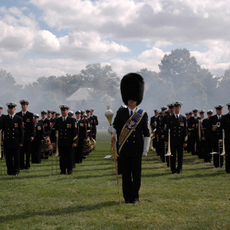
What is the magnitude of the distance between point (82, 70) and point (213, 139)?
84.2 meters

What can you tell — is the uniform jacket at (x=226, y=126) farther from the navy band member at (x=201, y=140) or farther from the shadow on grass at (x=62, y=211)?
the shadow on grass at (x=62, y=211)

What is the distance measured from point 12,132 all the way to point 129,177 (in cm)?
502

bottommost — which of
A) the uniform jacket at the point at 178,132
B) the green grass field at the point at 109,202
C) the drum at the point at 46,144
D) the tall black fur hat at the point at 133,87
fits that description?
the green grass field at the point at 109,202

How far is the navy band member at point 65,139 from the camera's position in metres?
10.6

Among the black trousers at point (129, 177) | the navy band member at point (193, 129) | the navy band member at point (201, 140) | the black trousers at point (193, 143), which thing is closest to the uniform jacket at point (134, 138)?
the black trousers at point (129, 177)

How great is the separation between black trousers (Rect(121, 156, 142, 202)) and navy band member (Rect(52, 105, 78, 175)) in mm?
4059

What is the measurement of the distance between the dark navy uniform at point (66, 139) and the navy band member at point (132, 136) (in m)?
4.01

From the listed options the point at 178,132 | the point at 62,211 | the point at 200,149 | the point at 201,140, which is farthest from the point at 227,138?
the point at 62,211

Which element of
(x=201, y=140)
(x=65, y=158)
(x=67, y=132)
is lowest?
(x=65, y=158)

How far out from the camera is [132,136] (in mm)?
6840

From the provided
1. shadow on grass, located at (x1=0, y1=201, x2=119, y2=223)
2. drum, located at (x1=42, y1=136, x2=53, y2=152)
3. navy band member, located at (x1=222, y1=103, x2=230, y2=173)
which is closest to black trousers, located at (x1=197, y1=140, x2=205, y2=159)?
navy band member, located at (x1=222, y1=103, x2=230, y2=173)

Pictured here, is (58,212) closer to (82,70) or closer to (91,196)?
(91,196)

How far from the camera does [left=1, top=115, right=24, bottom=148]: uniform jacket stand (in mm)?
10375

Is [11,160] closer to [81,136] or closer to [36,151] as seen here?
[36,151]
